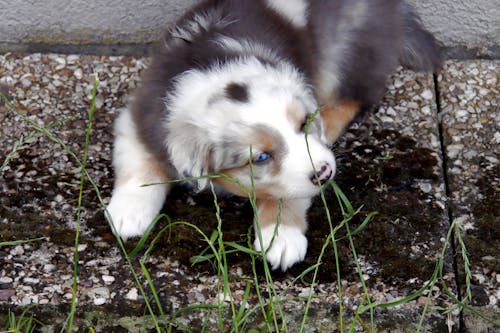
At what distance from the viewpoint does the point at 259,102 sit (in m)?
2.49

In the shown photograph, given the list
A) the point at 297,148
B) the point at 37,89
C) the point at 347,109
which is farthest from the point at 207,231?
the point at 37,89

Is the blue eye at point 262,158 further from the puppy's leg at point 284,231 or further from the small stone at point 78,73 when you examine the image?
the small stone at point 78,73

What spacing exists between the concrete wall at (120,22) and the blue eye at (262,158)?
1230mm

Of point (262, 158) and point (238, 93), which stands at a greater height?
point (238, 93)

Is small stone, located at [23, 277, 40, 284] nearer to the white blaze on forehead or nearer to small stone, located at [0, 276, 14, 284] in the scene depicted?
small stone, located at [0, 276, 14, 284]

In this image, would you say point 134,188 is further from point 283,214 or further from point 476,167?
point 476,167

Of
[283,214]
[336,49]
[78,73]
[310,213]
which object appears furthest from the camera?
[78,73]

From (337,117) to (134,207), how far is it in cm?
Answer: 90

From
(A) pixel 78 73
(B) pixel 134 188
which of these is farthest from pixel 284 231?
(A) pixel 78 73

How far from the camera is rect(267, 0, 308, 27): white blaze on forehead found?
297 cm

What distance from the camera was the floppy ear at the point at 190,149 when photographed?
2.55 meters

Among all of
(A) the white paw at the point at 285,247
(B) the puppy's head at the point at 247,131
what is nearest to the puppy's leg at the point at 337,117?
(B) the puppy's head at the point at 247,131

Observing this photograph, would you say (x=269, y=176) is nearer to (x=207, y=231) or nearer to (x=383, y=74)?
(x=207, y=231)

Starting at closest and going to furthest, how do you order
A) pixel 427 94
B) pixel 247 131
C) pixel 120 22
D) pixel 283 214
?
1. pixel 247 131
2. pixel 283 214
3. pixel 427 94
4. pixel 120 22
